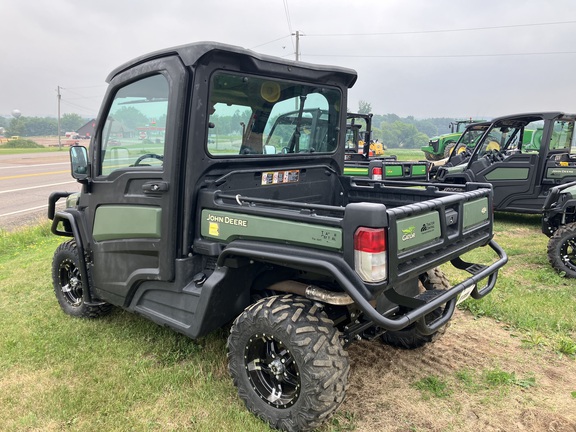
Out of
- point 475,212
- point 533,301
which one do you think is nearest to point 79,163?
point 475,212

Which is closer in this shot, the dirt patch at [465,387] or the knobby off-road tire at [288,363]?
the knobby off-road tire at [288,363]

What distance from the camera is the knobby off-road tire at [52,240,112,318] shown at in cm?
419

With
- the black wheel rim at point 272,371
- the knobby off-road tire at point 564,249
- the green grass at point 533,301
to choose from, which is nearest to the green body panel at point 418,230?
the black wheel rim at point 272,371

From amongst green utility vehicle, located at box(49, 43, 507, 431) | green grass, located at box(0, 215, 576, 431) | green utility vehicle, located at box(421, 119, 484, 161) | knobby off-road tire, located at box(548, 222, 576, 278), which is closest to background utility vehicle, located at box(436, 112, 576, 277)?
knobby off-road tire, located at box(548, 222, 576, 278)

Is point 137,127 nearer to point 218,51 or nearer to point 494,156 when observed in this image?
point 218,51

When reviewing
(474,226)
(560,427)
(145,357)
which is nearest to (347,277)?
(474,226)

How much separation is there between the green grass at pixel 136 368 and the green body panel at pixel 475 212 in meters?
1.10

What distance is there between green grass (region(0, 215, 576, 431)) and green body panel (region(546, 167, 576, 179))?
3.68 metres

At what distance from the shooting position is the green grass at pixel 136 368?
2.84m

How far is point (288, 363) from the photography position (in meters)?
2.72

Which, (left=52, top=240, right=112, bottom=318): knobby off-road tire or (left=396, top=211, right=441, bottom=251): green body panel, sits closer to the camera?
(left=396, top=211, right=441, bottom=251): green body panel

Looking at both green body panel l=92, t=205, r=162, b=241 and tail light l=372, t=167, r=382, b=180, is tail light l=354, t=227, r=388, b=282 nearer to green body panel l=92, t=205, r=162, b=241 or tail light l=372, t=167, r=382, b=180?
green body panel l=92, t=205, r=162, b=241

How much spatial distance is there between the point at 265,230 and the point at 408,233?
812mm

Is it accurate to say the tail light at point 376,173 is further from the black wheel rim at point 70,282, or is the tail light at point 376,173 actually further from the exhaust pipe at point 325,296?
the exhaust pipe at point 325,296
